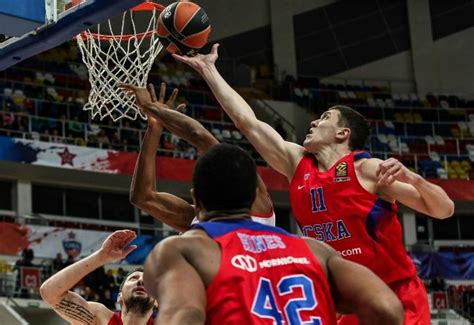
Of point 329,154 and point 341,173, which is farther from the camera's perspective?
point 329,154

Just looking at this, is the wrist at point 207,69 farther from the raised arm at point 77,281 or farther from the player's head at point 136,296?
the player's head at point 136,296

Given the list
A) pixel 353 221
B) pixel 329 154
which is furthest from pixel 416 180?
pixel 329 154

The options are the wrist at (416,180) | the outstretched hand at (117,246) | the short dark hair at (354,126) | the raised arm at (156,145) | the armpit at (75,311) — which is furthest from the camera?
the armpit at (75,311)

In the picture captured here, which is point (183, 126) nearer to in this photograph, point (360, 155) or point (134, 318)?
point (360, 155)

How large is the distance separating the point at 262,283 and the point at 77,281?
10.6 ft

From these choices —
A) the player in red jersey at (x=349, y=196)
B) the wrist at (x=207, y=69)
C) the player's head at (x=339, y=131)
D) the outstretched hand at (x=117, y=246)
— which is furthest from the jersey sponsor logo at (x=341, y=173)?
the outstretched hand at (x=117, y=246)

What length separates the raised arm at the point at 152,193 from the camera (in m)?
4.85

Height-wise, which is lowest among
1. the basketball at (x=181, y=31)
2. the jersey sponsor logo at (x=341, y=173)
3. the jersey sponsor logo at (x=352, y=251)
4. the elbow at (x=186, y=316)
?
the elbow at (x=186, y=316)

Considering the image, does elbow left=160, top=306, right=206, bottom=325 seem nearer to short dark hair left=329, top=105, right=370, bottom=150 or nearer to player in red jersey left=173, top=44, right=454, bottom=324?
player in red jersey left=173, top=44, right=454, bottom=324

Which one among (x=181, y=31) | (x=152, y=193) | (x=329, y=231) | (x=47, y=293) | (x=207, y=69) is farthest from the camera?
(x=47, y=293)

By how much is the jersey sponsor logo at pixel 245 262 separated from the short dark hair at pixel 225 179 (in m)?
0.17

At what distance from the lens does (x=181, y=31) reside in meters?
5.74

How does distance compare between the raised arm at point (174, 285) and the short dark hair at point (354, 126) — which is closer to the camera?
the raised arm at point (174, 285)

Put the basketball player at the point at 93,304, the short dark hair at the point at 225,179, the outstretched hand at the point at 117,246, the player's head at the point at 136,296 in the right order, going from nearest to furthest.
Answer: the short dark hair at the point at 225,179
the outstretched hand at the point at 117,246
the basketball player at the point at 93,304
the player's head at the point at 136,296
